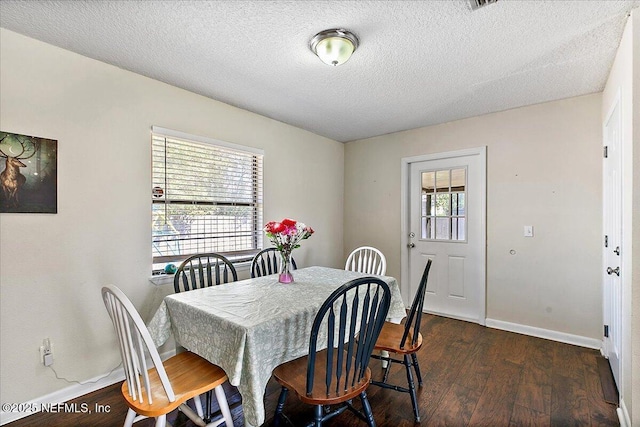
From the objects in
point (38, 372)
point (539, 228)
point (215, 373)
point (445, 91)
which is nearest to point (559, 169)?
point (539, 228)

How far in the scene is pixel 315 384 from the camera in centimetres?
151

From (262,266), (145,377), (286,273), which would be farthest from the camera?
(262,266)

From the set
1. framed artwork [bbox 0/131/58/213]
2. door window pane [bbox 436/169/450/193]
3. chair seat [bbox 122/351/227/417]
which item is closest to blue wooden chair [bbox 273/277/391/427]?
chair seat [bbox 122/351/227/417]

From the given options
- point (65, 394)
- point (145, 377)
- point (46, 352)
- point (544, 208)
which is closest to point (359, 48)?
point (145, 377)

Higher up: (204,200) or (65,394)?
(204,200)

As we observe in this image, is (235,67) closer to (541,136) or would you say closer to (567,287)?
(541,136)

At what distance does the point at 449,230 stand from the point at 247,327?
120 inches

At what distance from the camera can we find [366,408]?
1.58 metres

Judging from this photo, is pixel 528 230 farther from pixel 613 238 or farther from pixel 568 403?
pixel 568 403

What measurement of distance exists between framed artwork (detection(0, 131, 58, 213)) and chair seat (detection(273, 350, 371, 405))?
1.84 m

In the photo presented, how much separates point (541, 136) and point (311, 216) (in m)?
2.65

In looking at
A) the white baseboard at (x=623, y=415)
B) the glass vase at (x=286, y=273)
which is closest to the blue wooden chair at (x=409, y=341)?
the glass vase at (x=286, y=273)

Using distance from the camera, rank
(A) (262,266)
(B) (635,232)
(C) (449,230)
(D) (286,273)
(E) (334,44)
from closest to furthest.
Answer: (B) (635,232)
(E) (334,44)
(D) (286,273)
(A) (262,266)
(C) (449,230)

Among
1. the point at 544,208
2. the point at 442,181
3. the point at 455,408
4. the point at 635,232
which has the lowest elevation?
the point at 455,408
